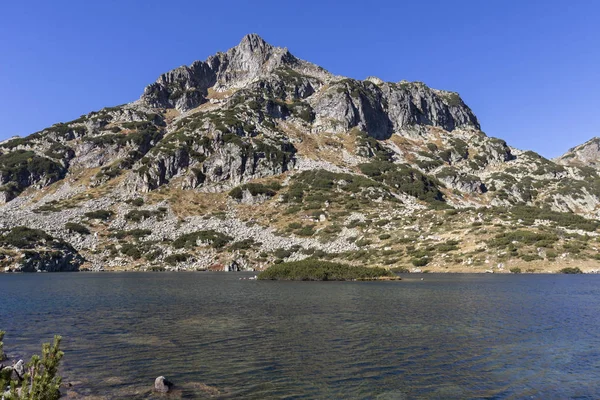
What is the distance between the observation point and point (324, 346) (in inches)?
787

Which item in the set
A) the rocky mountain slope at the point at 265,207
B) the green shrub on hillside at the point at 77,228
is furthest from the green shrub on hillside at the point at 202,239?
the green shrub on hillside at the point at 77,228

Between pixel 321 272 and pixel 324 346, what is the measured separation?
45759 mm

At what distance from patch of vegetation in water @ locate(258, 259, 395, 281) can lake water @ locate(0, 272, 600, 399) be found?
27815mm

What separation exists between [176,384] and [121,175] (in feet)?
580

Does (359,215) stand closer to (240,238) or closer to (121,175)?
(240,238)

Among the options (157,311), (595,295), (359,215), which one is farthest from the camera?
(359,215)

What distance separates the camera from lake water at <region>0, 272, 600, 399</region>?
14.3 meters

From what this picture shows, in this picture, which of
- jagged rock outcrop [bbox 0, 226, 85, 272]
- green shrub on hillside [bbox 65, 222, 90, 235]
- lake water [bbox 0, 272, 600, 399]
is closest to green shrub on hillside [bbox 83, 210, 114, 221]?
green shrub on hillside [bbox 65, 222, 90, 235]

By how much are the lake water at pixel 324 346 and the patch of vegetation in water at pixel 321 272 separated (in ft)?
91.3

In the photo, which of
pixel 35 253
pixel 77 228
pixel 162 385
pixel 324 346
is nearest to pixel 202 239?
pixel 77 228

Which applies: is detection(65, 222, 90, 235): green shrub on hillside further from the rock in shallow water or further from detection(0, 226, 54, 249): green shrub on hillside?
the rock in shallow water

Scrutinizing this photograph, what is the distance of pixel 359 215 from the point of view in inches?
4946

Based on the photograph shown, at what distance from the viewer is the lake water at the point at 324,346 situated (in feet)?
46.9

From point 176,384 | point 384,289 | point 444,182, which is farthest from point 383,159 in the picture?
point 176,384
